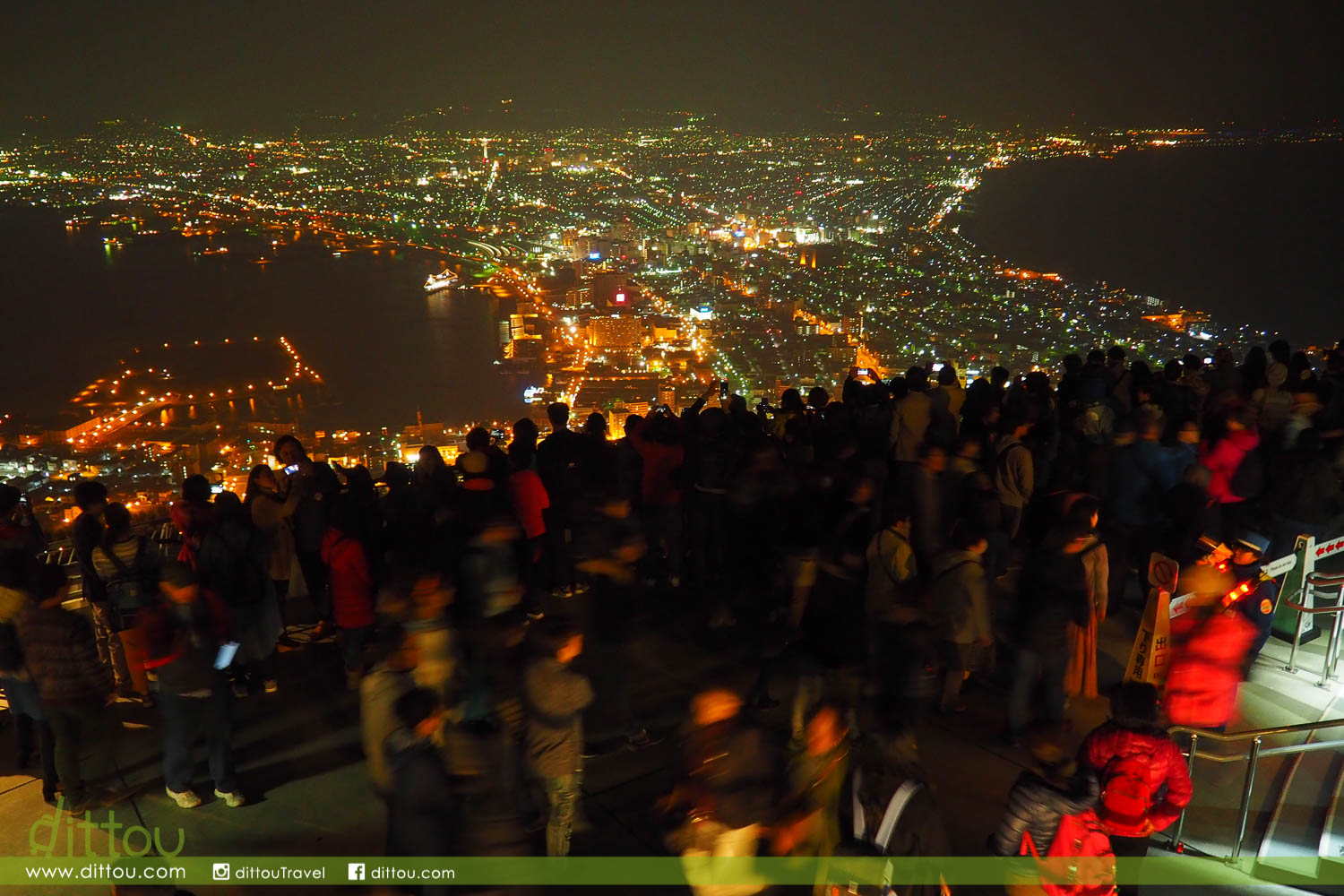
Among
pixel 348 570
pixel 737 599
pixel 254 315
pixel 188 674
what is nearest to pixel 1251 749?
pixel 737 599

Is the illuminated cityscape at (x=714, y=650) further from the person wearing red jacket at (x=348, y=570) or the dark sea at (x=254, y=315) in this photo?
the dark sea at (x=254, y=315)

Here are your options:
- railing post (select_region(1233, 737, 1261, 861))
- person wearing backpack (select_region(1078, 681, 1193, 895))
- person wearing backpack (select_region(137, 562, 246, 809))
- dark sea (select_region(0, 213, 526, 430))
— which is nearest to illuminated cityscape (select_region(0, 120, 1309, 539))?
dark sea (select_region(0, 213, 526, 430))

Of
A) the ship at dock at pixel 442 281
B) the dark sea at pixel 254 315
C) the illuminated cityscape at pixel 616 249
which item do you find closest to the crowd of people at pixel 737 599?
the illuminated cityscape at pixel 616 249

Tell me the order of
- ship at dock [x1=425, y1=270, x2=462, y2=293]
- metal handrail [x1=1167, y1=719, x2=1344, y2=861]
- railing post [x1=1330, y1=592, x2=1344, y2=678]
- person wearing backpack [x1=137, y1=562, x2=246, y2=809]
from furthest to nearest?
ship at dock [x1=425, y1=270, x2=462, y2=293], railing post [x1=1330, y1=592, x2=1344, y2=678], person wearing backpack [x1=137, y1=562, x2=246, y2=809], metal handrail [x1=1167, y1=719, x2=1344, y2=861]

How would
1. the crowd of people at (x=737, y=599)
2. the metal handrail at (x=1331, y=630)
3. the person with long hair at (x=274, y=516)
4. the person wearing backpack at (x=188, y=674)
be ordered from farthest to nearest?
the person with long hair at (x=274, y=516), the metal handrail at (x=1331, y=630), the person wearing backpack at (x=188, y=674), the crowd of people at (x=737, y=599)

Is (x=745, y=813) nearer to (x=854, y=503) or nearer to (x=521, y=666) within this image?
(x=521, y=666)

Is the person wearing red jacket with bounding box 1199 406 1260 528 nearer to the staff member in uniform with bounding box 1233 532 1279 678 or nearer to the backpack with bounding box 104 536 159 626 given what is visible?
the staff member in uniform with bounding box 1233 532 1279 678

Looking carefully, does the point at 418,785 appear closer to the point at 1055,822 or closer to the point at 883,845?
the point at 883,845
